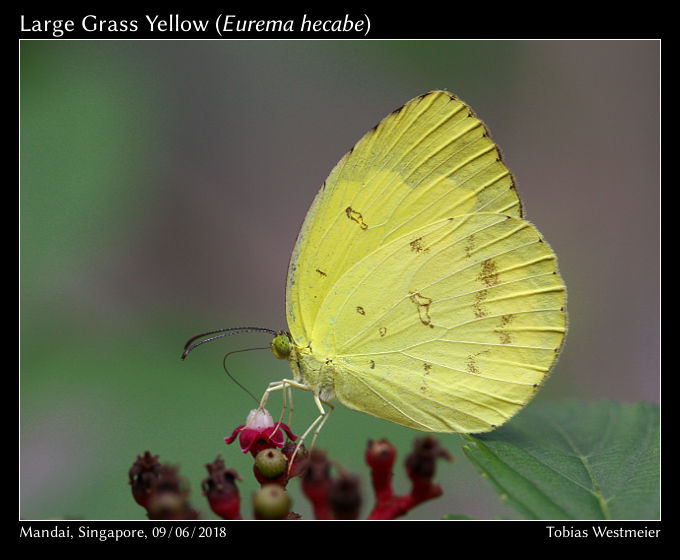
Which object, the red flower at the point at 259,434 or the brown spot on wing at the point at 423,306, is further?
the brown spot on wing at the point at 423,306

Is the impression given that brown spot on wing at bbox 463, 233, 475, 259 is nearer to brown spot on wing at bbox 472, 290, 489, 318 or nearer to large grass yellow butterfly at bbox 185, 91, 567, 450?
large grass yellow butterfly at bbox 185, 91, 567, 450

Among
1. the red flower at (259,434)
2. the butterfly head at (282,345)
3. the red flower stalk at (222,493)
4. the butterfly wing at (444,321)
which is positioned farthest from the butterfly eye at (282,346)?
the red flower stalk at (222,493)

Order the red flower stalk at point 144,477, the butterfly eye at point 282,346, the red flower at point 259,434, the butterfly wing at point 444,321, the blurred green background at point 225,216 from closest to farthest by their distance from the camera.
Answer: the red flower stalk at point 144,477
the red flower at point 259,434
the butterfly wing at point 444,321
the butterfly eye at point 282,346
the blurred green background at point 225,216

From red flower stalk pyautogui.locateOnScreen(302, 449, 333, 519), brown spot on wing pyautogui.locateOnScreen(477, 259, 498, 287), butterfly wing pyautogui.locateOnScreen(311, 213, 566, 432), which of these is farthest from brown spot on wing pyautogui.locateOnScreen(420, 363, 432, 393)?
red flower stalk pyautogui.locateOnScreen(302, 449, 333, 519)

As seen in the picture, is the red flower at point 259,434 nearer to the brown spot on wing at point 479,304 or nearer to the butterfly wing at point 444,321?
the butterfly wing at point 444,321

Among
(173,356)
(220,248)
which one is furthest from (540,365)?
(220,248)

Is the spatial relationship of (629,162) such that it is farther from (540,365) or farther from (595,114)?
(540,365)
